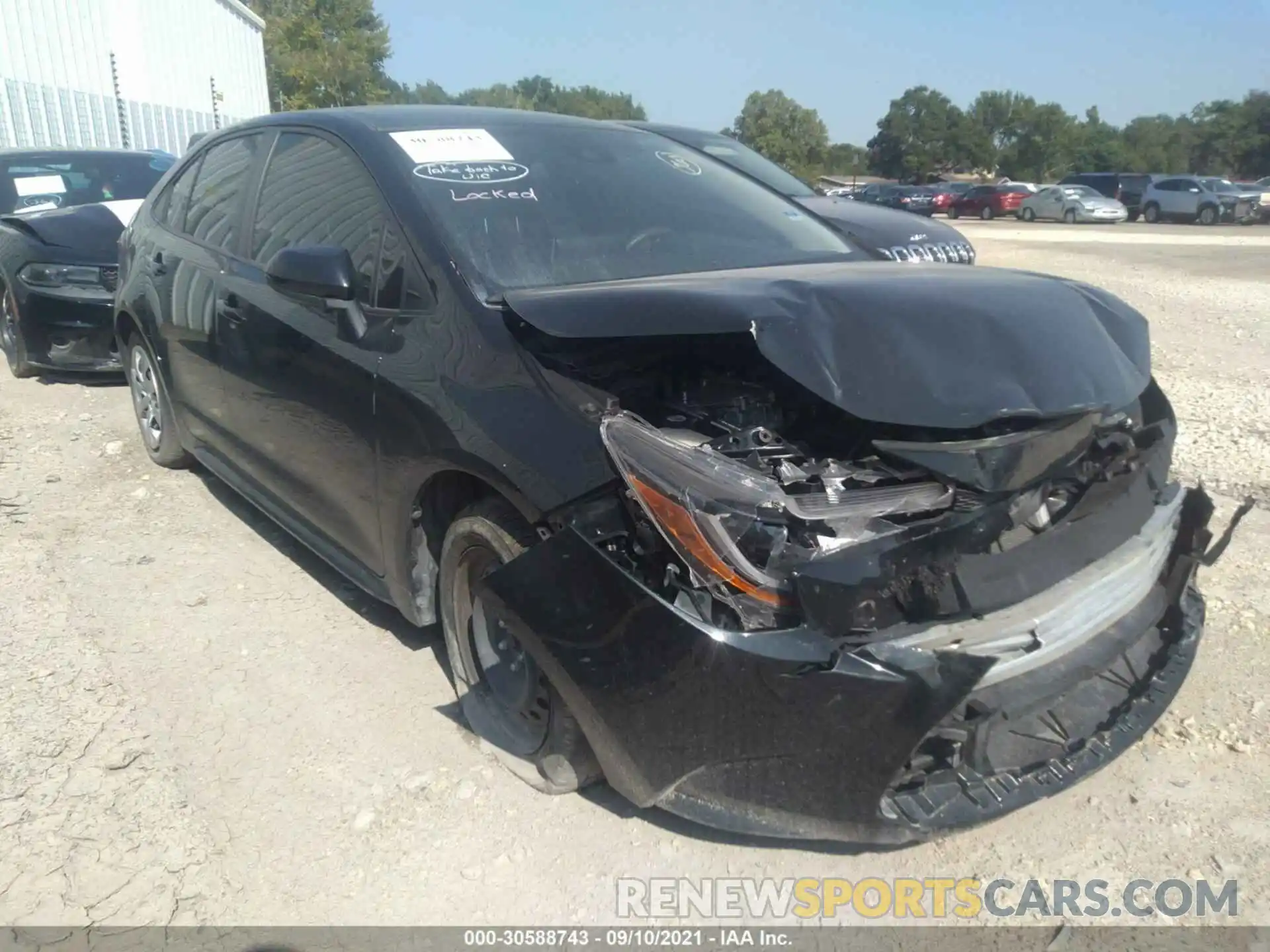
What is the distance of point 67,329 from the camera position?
273 inches

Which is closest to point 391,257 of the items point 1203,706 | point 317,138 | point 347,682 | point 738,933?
point 317,138

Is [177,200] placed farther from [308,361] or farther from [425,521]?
[425,521]

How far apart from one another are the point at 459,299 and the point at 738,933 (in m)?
1.80

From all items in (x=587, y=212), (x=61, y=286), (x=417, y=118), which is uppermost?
(x=417, y=118)

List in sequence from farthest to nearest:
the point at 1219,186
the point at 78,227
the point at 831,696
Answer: the point at 1219,186 < the point at 78,227 < the point at 831,696

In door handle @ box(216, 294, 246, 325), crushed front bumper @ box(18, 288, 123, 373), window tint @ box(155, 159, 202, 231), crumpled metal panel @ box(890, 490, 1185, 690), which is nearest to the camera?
crumpled metal panel @ box(890, 490, 1185, 690)

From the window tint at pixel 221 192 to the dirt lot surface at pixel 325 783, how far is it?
1.37 meters

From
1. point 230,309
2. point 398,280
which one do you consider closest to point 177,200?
point 230,309

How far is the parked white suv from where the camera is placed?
3144 cm

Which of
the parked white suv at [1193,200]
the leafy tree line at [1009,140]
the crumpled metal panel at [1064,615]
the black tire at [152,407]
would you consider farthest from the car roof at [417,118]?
the leafy tree line at [1009,140]

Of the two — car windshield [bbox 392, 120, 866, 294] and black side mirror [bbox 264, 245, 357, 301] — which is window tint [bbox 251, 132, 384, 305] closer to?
black side mirror [bbox 264, 245, 357, 301]

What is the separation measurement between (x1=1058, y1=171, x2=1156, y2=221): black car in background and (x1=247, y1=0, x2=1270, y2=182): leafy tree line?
19356mm

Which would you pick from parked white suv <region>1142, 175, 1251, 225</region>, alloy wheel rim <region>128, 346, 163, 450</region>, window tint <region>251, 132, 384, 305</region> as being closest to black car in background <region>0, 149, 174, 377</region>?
alloy wheel rim <region>128, 346, 163, 450</region>

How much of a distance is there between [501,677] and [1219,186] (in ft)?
117
